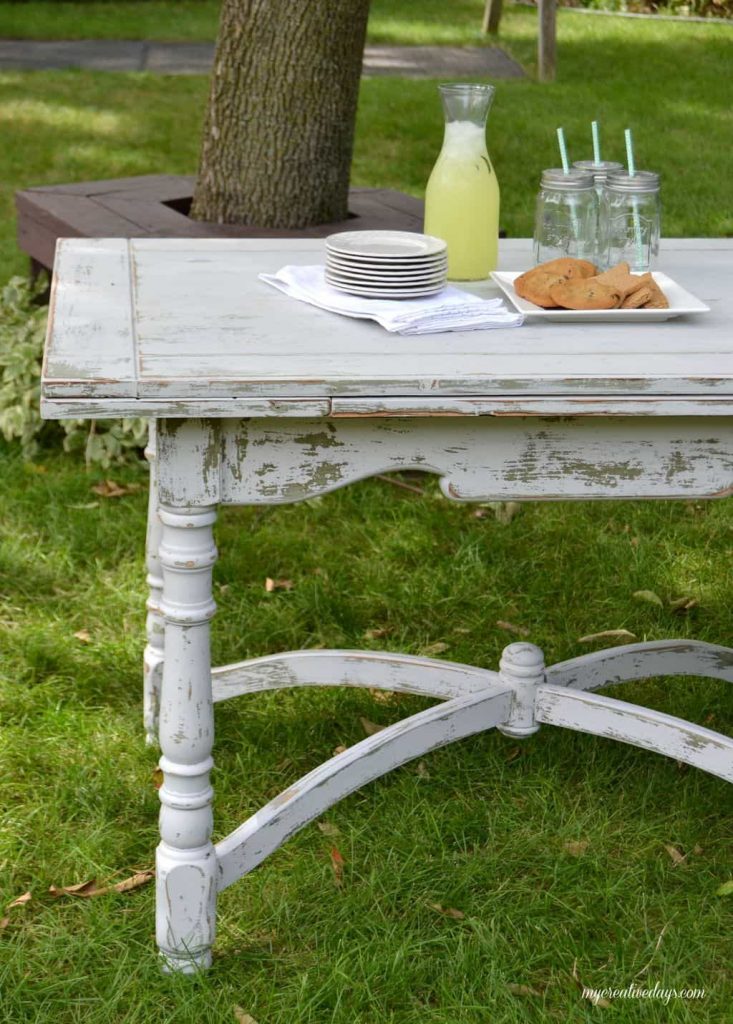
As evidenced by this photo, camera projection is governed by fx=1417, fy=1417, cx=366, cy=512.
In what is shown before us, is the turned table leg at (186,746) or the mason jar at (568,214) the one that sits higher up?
the mason jar at (568,214)

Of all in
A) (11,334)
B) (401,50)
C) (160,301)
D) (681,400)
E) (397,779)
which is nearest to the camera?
(681,400)

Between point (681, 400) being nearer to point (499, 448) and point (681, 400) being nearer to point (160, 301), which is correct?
point (499, 448)

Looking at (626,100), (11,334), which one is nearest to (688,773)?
(11,334)

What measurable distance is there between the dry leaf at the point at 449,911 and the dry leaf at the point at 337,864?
146mm

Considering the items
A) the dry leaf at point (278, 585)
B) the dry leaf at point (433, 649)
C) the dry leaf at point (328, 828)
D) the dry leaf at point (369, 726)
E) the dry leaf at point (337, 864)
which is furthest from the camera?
the dry leaf at point (278, 585)

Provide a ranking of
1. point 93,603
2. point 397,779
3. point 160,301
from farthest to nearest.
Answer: point 93,603
point 397,779
point 160,301

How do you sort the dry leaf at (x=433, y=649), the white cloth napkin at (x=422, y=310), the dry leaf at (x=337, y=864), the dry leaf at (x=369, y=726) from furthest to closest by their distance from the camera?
1. the dry leaf at (x=433, y=649)
2. the dry leaf at (x=369, y=726)
3. the dry leaf at (x=337, y=864)
4. the white cloth napkin at (x=422, y=310)

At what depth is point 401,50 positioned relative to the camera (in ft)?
30.5

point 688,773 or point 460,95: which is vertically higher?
point 460,95

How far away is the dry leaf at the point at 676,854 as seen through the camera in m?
2.23

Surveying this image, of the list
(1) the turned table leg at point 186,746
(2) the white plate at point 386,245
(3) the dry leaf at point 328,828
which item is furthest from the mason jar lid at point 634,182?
(3) the dry leaf at point 328,828

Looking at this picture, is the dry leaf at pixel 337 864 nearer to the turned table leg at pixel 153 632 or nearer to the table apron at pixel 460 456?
the turned table leg at pixel 153 632

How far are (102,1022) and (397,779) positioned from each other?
28.0 inches

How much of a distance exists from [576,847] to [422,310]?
3.02 ft
